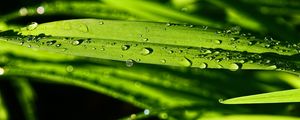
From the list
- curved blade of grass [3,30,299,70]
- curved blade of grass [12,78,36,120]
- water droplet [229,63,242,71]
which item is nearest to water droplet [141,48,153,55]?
curved blade of grass [3,30,299,70]

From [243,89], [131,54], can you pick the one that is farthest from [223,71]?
[131,54]

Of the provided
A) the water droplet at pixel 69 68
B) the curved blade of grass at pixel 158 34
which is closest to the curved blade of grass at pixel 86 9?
the water droplet at pixel 69 68

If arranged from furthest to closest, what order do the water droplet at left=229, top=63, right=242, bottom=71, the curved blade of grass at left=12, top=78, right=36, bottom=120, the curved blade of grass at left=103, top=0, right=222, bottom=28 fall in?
the curved blade of grass at left=12, top=78, right=36, bottom=120 < the curved blade of grass at left=103, top=0, right=222, bottom=28 < the water droplet at left=229, top=63, right=242, bottom=71

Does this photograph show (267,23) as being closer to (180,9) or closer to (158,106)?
(180,9)

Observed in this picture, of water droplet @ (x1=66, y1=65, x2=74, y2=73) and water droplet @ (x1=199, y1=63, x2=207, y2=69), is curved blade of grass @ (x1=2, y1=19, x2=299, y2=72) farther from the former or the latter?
water droplet @ (x1=66, y1=65, x2=74, y2=73)

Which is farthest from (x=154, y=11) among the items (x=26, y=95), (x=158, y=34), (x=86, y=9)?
(x=26, y=95)

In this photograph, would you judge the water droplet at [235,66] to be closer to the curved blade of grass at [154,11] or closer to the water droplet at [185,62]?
the water droplet at [185,62]
